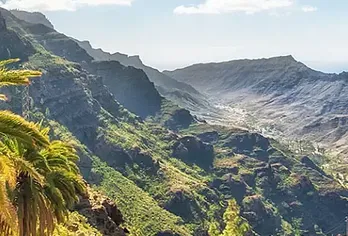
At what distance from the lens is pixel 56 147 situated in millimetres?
31391

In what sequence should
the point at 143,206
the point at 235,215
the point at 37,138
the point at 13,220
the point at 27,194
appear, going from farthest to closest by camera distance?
the point at 143,206 < the point at 235,215 < the point at 27,194 < the point at 37,138 < the point at 13,220

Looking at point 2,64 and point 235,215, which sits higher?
point 2,64

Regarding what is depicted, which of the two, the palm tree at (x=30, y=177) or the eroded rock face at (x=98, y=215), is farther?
the eroded rock face at (x=98, y=215)

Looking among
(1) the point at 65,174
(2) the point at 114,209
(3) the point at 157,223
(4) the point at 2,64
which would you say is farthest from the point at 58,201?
(3) the point at 157,223

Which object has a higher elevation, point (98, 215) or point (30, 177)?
point (30, 177)

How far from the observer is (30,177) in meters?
26.1

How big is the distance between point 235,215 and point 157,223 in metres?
99.4

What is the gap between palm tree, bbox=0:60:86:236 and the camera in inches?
796

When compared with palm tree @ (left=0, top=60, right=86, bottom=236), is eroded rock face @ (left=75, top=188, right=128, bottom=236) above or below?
below

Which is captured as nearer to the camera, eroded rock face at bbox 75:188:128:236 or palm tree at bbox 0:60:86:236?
palm tree at bbox 0:60:86:236

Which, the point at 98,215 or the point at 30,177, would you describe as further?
the point at 98,215

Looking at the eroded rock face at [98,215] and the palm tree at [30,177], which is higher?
Result: the palm tree at [30,177]

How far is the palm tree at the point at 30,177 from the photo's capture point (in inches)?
796

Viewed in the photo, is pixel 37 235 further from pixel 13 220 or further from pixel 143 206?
pixel 143 206
